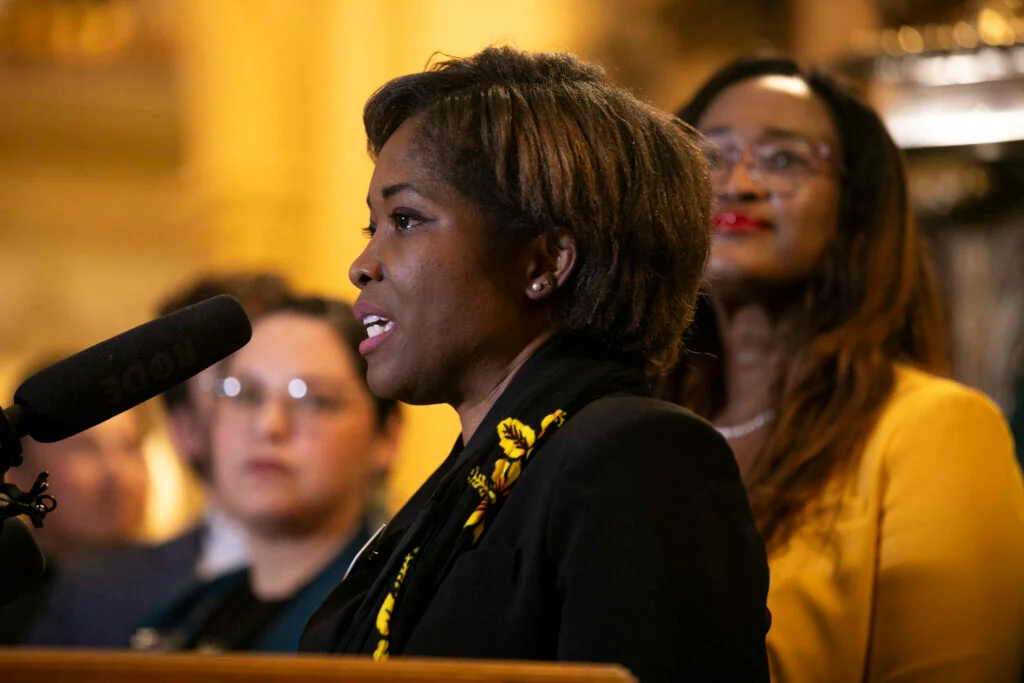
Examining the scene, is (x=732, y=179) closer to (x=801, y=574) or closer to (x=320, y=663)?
(x=801, y=574)

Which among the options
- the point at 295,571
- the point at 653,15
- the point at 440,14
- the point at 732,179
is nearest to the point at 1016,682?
the point at 732,179

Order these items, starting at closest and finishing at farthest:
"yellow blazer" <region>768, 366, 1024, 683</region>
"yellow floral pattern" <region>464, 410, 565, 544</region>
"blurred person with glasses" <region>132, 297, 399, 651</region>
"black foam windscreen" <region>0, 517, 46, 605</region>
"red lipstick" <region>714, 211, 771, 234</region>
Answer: "black foam windscreen" <region>0, 517, 46, 605</region>, "yellow floral pattern" <region>464, 410, 565, 544</region>, "yellow blazer" <region>768, 366, 1024, 683</region>, "red lipstick" <region>714, 211, 771, 234</region>, "blurred person with glasses" <region>132, 297, 399, 651</region>

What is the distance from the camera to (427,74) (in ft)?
5.90

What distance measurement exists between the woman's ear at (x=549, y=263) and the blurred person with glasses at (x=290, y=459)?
1.32m

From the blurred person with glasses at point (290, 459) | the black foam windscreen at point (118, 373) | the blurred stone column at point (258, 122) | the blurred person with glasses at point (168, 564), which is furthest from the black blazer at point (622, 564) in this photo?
the blurred stone column at point (258, 122)

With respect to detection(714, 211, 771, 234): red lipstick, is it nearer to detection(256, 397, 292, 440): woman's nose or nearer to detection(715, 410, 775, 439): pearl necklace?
detection(715, 410, 775, 439): pearl necklace

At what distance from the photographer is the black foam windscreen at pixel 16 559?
1.38m

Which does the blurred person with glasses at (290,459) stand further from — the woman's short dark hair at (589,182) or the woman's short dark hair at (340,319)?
the woman's short dark hair at (589,182)

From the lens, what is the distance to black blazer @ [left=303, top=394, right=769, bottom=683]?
1455 mm

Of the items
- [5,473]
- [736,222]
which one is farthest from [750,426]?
[5,473]

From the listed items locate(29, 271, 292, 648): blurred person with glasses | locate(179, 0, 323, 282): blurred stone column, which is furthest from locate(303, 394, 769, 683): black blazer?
locate(179, 0, 323, 282): blurred stone column

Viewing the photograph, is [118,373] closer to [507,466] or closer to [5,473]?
[5,473]

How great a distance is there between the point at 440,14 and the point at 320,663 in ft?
20.3

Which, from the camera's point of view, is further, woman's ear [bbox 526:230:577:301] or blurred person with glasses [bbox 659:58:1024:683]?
blurred person with glasses [bbox 659:58:1024:683]
